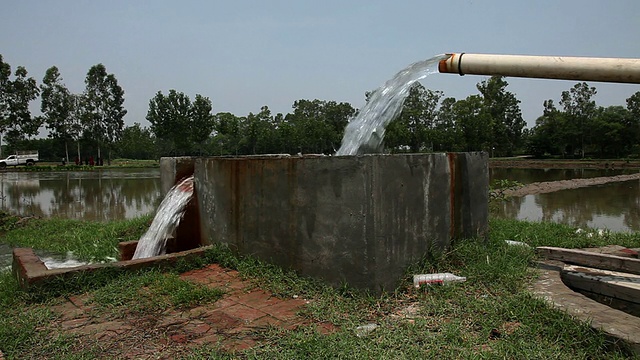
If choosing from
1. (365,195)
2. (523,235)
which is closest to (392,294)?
(365,195)

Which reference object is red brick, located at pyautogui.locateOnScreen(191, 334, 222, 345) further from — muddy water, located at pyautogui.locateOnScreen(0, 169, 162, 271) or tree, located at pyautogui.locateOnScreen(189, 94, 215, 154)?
tree, located at pyautogui.locateOnScreen(189, 94, 215, 154)

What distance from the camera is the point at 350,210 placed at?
3.50 meters

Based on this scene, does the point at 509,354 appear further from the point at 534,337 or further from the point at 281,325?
the point at 281,325

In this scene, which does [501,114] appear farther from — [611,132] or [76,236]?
[76,236]

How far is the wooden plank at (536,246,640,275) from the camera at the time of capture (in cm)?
406

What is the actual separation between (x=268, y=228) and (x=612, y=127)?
50.1 m

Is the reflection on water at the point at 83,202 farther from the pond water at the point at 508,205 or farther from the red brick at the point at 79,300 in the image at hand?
the red brick at the point at 79,300

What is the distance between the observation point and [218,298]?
12.0 feet

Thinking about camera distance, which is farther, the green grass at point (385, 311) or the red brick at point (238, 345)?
the red brick at point (238, 345)

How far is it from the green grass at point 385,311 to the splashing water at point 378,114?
5.36ft

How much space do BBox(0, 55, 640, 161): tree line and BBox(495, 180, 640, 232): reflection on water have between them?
2174 centimetres

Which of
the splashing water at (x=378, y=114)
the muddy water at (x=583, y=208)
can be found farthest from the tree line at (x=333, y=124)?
the splashing water at (x=378, y=114)

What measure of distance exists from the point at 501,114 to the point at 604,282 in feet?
169

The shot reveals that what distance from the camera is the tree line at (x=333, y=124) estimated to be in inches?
1593
